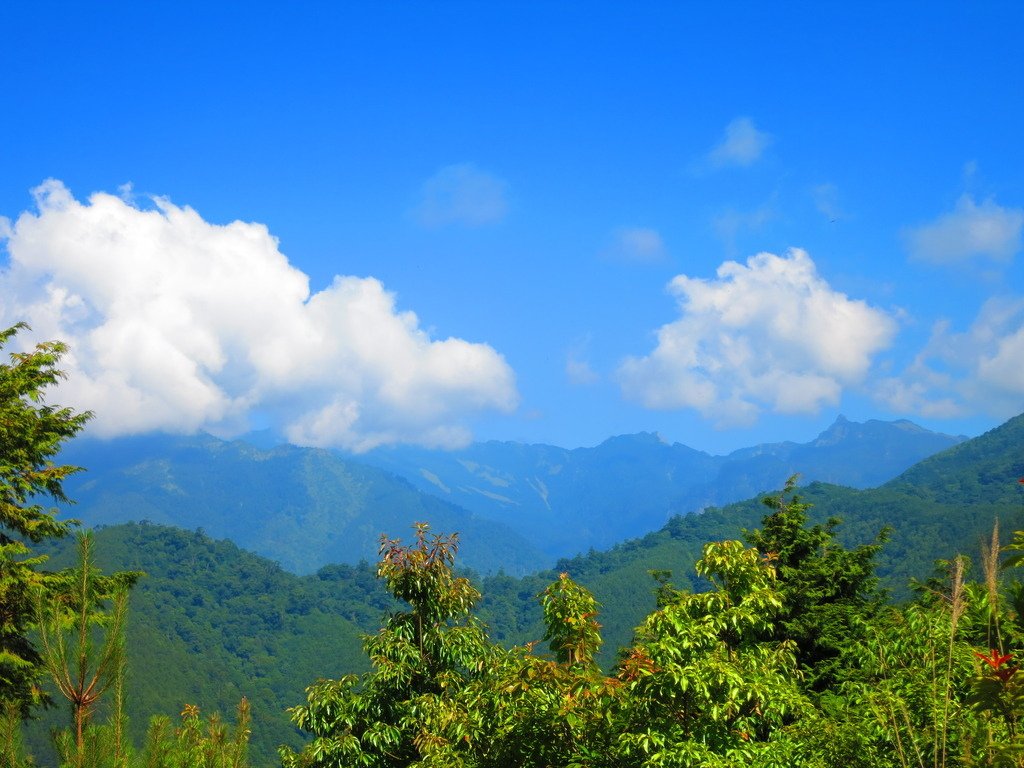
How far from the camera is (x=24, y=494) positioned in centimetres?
1473

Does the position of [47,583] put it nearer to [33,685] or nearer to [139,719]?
[33,685]

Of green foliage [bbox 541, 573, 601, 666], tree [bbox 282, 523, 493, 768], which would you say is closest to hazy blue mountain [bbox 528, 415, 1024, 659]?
tree [bbox 282, 523, 493, 768]

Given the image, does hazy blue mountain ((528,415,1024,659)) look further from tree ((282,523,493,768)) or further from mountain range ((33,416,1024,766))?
tree ((282,523,493,768))

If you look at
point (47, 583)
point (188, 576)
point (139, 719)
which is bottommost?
point (139, 719)

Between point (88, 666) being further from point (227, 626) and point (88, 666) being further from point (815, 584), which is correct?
point (227, 626)

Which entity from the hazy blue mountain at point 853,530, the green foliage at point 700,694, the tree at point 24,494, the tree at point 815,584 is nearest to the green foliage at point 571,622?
the green foliage at point 700,694

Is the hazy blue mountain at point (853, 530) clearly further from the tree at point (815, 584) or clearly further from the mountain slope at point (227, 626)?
the tree at point (815, 584)

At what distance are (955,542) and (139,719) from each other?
124 meters

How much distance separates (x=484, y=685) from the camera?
9.55 m

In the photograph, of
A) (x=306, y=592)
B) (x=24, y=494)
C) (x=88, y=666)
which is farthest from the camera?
(x=306, y=592)

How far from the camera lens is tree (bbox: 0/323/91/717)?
43.9ft

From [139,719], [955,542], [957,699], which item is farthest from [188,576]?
[957,699]

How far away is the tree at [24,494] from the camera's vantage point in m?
13.4

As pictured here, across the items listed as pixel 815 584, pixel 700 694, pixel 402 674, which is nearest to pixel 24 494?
pixel 402 674
